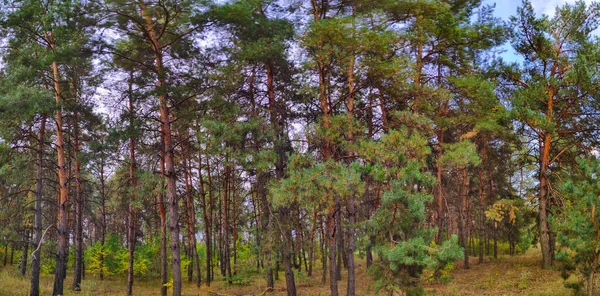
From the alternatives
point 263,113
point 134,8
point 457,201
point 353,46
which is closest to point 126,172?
point 263,113

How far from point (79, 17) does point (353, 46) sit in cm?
774

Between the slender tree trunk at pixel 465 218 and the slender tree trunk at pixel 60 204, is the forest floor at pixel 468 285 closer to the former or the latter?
the slender tree trunk at pixel 465 218

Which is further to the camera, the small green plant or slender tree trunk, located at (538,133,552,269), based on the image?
slender tree trunk, located at (538,133,552,269)

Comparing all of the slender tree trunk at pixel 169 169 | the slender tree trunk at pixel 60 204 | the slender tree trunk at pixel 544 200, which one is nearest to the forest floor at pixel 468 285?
the slender tree trunk at pixel 544 200

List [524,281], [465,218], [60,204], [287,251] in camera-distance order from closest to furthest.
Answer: [287,251]
[60,204]
[524,281]
[465,218]

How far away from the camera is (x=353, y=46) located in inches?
468

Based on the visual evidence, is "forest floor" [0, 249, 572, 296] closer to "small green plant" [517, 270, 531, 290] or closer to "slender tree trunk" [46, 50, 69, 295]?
"small green plant" [517, 270, 531, 290]

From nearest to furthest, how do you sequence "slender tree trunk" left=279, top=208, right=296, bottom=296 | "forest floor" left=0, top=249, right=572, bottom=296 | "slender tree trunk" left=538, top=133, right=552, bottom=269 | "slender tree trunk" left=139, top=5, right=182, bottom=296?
"slender tree trunk" left=139, top=5, right=182, bottom=296, "slender tree trunk" left=279, top=208, right=296, bottom=296, "forest floor" left=0, top=249, right=572, bottom=296, "slender tree trunk" left=538, top=133, right=552, bottom=269

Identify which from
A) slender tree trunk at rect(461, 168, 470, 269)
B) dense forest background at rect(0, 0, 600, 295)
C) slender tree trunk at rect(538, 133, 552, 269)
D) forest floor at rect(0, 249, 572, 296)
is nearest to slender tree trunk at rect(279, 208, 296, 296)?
dense forest background at rect(0, 0, 600, 295)

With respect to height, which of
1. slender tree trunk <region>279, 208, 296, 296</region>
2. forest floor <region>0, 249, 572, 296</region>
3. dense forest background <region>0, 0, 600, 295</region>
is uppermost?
dense forest background <region>0, 0, 600, 295</region>

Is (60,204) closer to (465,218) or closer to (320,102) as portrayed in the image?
(320,102)

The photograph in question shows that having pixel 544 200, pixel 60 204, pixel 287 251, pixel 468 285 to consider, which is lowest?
pixel 468 285

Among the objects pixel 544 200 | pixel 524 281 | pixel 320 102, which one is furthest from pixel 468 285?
pixel 320 102

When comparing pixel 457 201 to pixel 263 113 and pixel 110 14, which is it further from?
pixel 110 14
